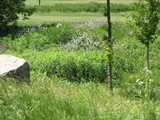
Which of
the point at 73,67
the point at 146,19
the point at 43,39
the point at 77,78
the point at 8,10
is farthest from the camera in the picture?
the point at 8,10

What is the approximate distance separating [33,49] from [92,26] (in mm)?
4189

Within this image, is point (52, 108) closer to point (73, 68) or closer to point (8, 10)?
point (73, 68)

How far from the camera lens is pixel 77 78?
44.1 feet

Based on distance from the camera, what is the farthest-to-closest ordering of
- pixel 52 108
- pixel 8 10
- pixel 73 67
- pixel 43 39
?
pixel 8 10
pixel 43 39
pixel 73 67
pixel 52 108

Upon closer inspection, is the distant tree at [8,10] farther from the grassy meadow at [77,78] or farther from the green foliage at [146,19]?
the green foliage at [146,19]

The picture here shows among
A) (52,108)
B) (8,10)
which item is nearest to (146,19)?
(52,108)

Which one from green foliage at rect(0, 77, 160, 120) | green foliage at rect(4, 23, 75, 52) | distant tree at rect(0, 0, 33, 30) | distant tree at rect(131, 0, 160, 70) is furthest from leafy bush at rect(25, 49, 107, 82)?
distant tree at rect(0, 0, 33, 30)

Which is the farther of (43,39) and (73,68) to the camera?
(43,39)

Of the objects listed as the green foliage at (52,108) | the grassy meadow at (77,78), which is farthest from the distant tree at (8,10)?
the green foliage at (52,108)

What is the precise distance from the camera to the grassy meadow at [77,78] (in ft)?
22.4

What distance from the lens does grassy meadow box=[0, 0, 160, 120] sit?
6812 mm

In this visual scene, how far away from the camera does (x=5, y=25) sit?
22328 mm

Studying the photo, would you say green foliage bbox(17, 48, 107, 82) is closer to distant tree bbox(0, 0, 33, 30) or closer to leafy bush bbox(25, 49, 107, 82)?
leafy bush bbox(25, 49, 107, 82)

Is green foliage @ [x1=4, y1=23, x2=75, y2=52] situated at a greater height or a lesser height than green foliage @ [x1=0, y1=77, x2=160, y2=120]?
lesser
